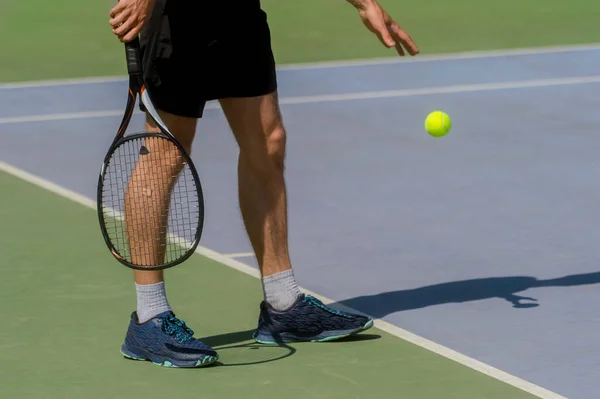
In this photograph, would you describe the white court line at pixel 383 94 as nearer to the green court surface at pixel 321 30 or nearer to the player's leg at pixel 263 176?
the green court surface at pixel 321 30

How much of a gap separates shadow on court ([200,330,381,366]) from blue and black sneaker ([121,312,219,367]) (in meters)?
0.08

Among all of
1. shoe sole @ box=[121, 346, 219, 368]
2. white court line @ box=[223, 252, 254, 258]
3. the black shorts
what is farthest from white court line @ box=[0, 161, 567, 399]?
the black shorts

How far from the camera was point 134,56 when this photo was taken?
4.32 meters

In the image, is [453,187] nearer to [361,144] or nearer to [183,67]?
[361,144]

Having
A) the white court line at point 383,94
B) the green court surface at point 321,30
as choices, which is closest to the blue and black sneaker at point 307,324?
the white court line at point 383,94

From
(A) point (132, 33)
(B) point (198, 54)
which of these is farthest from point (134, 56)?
(B) point (198, 54)

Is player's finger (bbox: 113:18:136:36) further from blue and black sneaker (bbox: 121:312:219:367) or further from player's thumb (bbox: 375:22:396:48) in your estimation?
blue and black sneaker (bbox: 121:312:219:367)

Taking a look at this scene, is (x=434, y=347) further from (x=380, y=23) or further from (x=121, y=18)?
(x=121, y=18)

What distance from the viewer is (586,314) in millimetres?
4930

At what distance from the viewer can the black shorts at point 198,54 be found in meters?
4.48

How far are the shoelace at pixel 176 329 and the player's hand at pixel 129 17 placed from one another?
0.88m

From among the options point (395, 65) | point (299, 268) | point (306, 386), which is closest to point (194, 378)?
point (306, 386)

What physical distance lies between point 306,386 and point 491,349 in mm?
643

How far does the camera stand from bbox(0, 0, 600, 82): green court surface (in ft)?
35.7
